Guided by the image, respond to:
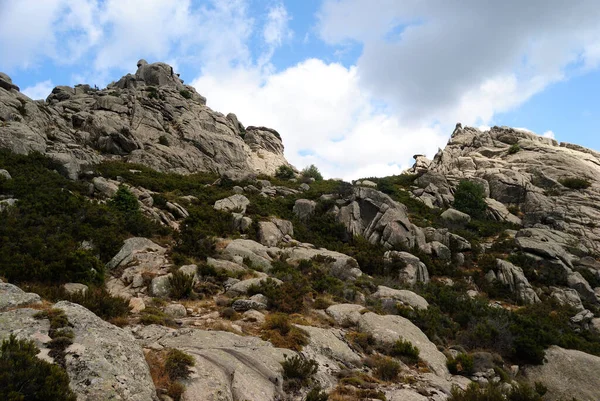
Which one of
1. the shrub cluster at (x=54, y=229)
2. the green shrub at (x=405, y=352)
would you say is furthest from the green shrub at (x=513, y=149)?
the shrub cluster at (x=54, y=229)

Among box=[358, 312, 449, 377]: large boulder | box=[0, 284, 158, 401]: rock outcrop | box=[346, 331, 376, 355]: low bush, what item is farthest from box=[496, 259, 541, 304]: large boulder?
box=[0, 284, 158, 401]: rock outcrop

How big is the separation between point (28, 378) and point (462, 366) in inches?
478

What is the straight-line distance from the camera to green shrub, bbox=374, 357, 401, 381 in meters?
10.4

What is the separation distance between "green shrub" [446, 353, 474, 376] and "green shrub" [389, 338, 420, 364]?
1360 millimetres

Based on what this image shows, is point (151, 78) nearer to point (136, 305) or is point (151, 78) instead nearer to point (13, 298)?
point (136, 305)

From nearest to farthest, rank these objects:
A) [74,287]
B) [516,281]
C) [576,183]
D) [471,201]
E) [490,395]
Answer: [490,395], [74,287], [516,281], [471,201], [576,183]

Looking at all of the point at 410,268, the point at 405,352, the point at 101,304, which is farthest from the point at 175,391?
the point at 410,268

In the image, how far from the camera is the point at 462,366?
12320 millimetres

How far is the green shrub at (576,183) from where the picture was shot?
42219 millimetres

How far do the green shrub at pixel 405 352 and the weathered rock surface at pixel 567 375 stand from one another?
4.96m

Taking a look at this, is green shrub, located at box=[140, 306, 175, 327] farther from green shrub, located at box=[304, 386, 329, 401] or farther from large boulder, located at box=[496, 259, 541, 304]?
large boulder, located at box=[496, 259, 541, 304]

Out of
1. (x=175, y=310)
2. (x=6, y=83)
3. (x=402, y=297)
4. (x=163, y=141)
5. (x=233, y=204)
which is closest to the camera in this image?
(x=175, y=310)

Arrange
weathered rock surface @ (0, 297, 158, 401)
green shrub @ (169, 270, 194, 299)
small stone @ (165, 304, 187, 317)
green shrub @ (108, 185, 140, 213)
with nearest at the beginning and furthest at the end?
weathered rock surface @ (0, 297, 158, 401)
small stone @ (165, 304, 187, 317)
green shrub @ (169, 270, 194, 299)
green shrub @ (108, 185, 140, 213)

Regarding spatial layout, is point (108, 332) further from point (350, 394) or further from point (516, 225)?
point (516, 225)
